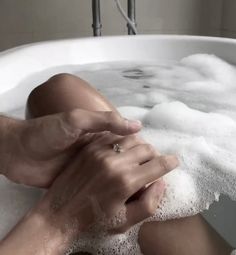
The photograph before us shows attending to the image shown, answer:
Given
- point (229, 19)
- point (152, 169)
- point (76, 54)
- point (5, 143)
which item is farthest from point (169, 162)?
point (229, 19)

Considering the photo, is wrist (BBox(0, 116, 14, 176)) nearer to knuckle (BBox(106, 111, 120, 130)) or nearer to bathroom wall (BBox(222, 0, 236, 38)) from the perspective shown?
knuckle (BBox(106, 111, 120, 130))

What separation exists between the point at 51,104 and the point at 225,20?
165 cm

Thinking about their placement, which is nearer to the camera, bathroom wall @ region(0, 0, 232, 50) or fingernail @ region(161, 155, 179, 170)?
fingernail @ region(161, 155, 179, 170)

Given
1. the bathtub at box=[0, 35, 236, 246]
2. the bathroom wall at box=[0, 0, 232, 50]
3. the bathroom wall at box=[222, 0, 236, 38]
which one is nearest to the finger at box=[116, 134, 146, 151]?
the bathtub at box=[0, 35, 236, 246]

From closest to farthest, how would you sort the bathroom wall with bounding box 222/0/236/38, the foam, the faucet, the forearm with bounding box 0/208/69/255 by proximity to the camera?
the forearm with bounding box 0/208/69/255
the foam
the faucet
the bathroom wall with bounding box 222/0/236/38

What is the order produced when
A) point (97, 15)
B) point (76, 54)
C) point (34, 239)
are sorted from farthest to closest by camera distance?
point (97, 15) → point (76, 54) → point (34, 239)

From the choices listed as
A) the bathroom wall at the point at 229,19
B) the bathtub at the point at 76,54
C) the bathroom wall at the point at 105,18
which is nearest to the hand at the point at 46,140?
the bathtub at the point at 76,54

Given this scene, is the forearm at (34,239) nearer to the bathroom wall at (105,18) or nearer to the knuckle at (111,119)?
the knuckle at (111,119)

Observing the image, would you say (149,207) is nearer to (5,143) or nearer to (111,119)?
(111,119)

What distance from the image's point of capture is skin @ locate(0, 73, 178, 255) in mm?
585

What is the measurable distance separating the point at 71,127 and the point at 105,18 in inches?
62.3

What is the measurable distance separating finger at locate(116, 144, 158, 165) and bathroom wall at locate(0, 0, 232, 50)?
1499mm

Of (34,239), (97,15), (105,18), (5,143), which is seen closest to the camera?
(34,239)

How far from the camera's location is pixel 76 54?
1571 millimetres
